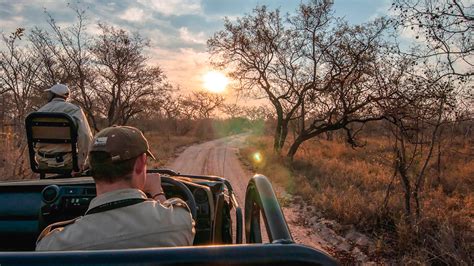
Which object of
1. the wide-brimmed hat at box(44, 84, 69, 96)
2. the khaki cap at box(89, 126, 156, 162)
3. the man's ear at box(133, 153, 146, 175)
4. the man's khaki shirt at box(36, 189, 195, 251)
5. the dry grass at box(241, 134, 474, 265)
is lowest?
the dry grass at box(241, 134, 474, 265)

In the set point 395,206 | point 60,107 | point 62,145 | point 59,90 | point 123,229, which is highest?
point 59,90

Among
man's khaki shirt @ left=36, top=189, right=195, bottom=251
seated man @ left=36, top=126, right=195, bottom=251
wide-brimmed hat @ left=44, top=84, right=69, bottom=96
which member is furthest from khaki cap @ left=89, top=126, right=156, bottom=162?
wide-brimmed hat @ left=44, top=84, right=69, bottom=96

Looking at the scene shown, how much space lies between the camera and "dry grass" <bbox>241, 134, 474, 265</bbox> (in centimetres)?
520

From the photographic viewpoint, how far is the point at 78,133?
4.35 meters

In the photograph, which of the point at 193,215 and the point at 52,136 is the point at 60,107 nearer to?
the point at 52,136

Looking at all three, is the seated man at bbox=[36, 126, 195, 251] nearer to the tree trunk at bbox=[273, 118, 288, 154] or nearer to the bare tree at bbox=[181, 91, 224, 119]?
the tree trunk at bbox=[273, 118, 288, 154]

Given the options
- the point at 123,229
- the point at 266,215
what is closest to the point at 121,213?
the point at 123,229

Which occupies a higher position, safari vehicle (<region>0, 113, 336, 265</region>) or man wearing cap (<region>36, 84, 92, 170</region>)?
man wearing cap (<region>36, 84, 92, 170</region>)

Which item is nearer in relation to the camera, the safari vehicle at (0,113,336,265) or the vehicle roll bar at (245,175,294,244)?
the safari vehicle at (0,113,336,265)

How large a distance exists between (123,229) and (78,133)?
313 cm

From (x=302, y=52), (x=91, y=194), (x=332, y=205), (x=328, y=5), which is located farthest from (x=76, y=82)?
(x=91, y=194)

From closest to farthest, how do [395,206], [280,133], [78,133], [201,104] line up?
[78,133], [395,206], [280,133], [201,104]

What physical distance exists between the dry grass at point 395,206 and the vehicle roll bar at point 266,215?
3.12m

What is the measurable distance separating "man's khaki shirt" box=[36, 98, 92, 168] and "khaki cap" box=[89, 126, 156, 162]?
2749 mm
